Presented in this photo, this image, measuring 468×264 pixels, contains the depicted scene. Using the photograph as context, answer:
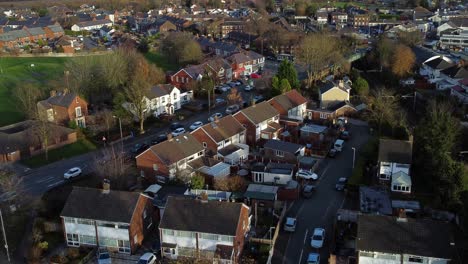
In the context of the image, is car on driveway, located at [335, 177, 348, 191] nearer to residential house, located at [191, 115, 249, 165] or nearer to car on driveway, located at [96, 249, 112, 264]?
residential house, located at [191, 115, 249, 165]

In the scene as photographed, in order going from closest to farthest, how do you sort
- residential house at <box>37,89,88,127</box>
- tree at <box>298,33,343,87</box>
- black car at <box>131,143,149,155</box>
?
black car at <box>131,143,149,155</box> → residential house at <box>37,89,88,127</box> → tree at <box>298,33,343,87</box>

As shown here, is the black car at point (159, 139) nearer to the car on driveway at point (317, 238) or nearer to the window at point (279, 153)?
the window at point (279, 153)

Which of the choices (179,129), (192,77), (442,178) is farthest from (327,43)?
(442,178)

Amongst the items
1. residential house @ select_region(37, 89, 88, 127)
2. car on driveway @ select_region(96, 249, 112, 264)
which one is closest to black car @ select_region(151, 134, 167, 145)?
residential house @ select_region(37, 89, 88, 127)

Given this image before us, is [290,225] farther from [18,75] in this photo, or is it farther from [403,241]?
[18,75]

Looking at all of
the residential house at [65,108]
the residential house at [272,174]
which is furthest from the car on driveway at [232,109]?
the residential house at [272,174]

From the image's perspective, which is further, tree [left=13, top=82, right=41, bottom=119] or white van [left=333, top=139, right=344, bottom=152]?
tree [left=13, top=82, right=41, bottom=119]

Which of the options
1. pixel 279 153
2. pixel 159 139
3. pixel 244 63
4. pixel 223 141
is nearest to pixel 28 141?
pixel 159 139

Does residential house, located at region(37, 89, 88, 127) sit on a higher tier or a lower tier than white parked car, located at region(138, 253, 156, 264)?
higher
